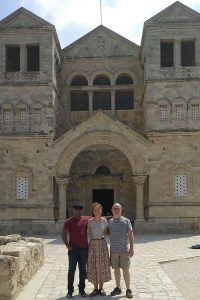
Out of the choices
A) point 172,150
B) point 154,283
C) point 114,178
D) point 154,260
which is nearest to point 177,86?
point 172,150

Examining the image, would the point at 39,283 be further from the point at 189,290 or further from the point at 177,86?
the point at 177,86

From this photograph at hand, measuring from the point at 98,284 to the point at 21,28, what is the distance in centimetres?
2000

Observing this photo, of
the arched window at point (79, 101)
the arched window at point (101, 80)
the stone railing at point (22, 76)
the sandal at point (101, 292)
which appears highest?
the arched window at point (101, 80)

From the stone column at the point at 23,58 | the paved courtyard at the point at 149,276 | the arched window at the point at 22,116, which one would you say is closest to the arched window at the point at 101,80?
the stone column at the point at 23,58

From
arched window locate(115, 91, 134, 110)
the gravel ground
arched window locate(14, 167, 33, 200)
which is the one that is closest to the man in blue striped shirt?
the gravel ground

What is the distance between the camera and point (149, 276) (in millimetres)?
11250

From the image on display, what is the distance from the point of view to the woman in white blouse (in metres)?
9.08

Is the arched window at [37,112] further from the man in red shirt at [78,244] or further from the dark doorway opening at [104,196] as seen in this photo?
the man in red shirt at [78,244]

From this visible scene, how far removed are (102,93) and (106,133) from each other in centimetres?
472

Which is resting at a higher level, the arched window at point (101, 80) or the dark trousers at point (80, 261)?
the arched window at point (101, 80)

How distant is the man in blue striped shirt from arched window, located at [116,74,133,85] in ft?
67.9

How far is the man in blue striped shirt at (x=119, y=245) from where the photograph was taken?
914 cm

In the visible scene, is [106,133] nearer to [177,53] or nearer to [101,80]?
[101,80]

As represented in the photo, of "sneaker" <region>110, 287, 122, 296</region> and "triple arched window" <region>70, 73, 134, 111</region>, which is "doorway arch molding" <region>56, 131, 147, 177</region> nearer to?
"triple arched window" <region>70, 73, 134, 111</region>
